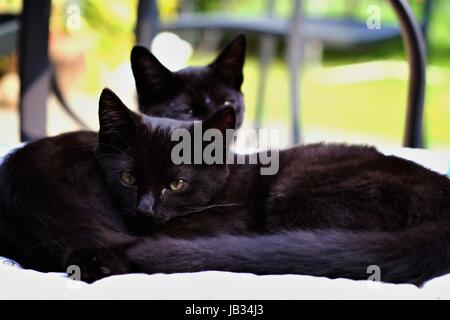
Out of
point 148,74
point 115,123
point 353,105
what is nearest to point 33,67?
point 148,74

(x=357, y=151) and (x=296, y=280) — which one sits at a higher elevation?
(x=357, y=151)

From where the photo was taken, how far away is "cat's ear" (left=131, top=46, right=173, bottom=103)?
6.44 feet

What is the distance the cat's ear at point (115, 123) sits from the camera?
1395 mm

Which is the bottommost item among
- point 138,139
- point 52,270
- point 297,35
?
→ point 52,270

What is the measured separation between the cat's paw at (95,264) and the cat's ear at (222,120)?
409mm

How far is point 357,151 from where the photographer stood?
162cm

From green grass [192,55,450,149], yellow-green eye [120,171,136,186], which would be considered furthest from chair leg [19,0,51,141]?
green grass [192,55,450,149]

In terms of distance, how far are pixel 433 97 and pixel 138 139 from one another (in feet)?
13.2

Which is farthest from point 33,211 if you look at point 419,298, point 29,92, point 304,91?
point 304,91

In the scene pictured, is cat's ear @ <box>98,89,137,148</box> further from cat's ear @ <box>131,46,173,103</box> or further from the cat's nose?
cat's ear @ <box>131,46,173,103</box>

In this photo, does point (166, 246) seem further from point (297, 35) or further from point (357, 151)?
point (297, 35)

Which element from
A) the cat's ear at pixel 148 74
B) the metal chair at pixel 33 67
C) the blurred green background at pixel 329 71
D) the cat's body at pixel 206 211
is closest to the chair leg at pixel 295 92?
the cat's ear at pixel 148 74

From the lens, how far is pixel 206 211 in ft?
4.66

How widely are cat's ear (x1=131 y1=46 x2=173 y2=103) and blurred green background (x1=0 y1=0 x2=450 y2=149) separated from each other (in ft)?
6.55
